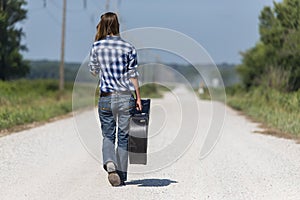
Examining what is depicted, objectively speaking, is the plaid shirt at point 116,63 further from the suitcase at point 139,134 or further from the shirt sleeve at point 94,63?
the suitcase at point 139,134

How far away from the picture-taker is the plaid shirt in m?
7.89

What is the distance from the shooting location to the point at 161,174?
31.1 feet

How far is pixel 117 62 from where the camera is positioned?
790 cm

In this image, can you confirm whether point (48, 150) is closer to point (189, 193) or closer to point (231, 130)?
point (189, 193)

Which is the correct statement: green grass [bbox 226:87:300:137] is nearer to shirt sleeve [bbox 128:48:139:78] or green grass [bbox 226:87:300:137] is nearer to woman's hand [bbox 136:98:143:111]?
woman's hand [bbox 136:98:143:111]

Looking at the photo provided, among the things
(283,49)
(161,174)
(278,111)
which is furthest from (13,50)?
(161,174)

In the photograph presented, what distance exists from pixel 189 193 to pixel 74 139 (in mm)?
7439

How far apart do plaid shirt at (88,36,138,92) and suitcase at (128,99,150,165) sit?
1.34ft

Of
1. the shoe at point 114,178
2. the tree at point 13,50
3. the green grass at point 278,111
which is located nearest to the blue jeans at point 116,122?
the shoe at point 114,178

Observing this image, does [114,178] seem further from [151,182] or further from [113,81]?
[113,81]

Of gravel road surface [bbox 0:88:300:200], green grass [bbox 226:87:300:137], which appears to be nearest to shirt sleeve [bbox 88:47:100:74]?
gravel road surface [bbox 0:88:300:200]

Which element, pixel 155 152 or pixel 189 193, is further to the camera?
pixel 155 152

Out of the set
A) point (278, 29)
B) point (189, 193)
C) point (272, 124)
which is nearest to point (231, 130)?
point (272, 124)

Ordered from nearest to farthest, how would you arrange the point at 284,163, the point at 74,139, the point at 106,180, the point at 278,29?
1. the point at 106,180
2. the point at 284,163
3. the point at 74,139
4. the point at 278,29
